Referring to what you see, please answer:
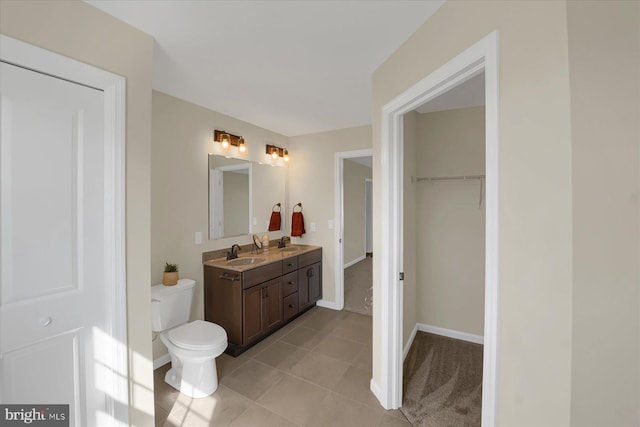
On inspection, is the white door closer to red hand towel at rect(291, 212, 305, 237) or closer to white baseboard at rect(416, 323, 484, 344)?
red hand towel at rect(291, 212, 305, 237)

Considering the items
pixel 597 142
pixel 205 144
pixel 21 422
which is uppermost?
pixel 205 144

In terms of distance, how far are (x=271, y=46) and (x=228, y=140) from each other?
1467 mm

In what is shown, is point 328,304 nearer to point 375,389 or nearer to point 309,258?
point 309,258

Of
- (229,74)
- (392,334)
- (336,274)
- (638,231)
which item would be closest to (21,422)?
(392,334)

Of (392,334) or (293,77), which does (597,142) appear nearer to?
(392,334)

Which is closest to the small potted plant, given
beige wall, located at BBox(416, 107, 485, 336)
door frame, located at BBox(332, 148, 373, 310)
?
door frame, located at BBox(332, 148, 373, 310)

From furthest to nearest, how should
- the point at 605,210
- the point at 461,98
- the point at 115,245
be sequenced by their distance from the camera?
the point at 461,98 → the point at 115,245 → the point at 605,210

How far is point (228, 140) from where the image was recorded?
2.97m

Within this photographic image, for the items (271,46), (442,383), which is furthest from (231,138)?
(442,383)

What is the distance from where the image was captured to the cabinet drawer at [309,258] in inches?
133

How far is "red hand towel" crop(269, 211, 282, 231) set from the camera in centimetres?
369

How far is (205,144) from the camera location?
109 inches

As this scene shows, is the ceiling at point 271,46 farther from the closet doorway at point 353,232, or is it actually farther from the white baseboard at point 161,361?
the white baseboard at point 161,361

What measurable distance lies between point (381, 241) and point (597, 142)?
1.26 m
